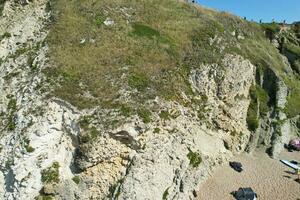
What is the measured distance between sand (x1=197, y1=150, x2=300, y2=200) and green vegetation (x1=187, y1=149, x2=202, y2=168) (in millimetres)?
3070

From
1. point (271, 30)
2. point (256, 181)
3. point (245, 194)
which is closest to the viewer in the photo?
point (245, 194)

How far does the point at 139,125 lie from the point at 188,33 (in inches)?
959

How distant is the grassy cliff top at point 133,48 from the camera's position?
53.2m

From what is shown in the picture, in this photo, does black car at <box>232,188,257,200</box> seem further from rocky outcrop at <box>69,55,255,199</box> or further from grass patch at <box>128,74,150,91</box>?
grass patch at <box>128,74,150,91</box>

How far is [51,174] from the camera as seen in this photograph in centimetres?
4541

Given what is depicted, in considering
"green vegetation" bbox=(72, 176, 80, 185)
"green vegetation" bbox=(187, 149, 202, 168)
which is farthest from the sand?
"green vegetation" bbox=(72, 176, 80, 185)

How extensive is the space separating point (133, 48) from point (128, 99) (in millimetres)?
10927

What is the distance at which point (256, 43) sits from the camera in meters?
83.6

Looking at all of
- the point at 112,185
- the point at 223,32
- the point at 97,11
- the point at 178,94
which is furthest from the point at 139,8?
the point at 112,185

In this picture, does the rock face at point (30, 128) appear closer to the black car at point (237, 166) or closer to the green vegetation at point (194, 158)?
the green vegetation at point (194, 158)

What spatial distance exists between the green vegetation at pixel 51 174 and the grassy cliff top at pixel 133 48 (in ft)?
25.2

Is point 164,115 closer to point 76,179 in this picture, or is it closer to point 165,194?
point 165,194

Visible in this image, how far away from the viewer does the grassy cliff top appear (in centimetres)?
5325

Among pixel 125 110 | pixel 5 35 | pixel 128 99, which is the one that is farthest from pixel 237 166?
pixel 5 35
